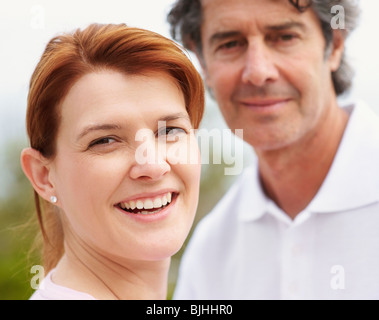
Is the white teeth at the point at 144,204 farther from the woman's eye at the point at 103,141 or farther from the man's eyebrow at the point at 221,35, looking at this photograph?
the man's eyebrow at the point at 221,35

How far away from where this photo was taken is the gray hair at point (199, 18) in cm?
266

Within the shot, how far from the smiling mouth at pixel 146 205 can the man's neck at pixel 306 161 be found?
129 cm

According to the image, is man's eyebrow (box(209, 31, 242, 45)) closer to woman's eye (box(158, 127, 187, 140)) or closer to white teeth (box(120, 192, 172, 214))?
woman's eye (box(158, 127, 187, 140))

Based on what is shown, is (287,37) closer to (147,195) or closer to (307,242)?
(307,242)

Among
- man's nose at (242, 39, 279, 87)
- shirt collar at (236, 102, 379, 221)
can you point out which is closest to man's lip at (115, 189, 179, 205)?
man's nose at (242, 39, 279, 87)

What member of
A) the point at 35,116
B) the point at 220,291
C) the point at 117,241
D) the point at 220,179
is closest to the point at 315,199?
the point at 220,291

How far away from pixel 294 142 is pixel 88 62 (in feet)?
4.73

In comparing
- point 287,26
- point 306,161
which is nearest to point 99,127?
point 287,26

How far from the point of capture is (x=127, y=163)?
164 cm

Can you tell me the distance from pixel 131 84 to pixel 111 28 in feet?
0.61

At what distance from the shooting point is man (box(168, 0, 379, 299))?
100 inches

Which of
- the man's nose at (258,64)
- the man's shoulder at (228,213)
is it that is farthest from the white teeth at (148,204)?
the man's shoulder at (228,213)

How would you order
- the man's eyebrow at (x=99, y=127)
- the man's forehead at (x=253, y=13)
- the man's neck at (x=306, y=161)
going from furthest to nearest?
the man's neck at (x=306, y=161), the man's forehead at (x=253, y=13), the man's eyebrow at (x=99, y=127)

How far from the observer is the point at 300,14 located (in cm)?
260
